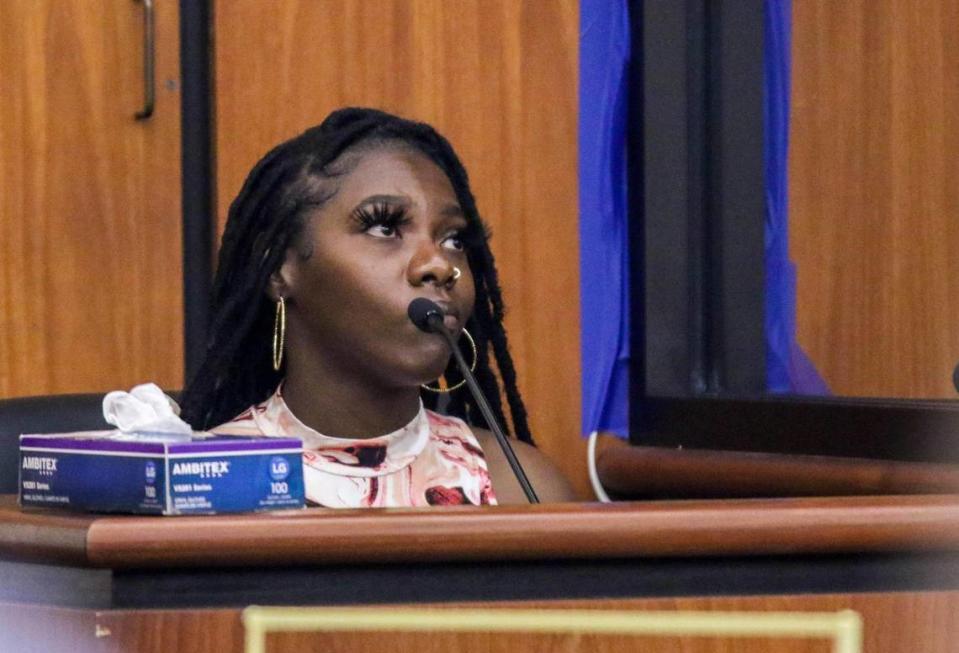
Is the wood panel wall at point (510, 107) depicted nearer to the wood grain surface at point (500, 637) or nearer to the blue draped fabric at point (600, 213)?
the blue draped fabric at point (600, 213)

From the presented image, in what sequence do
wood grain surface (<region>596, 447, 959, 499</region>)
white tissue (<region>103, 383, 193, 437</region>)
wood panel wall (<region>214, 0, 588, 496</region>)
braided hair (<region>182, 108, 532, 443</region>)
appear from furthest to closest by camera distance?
wood panel wall (<region>214, 0, 588, 496</region>) < wood grain surface (<region>596, 447, 959, 499</region>) < braided hair (<region>182, 108, 532, 443</region>) < white tissue (<region>103, 383, 193, 437</region>)

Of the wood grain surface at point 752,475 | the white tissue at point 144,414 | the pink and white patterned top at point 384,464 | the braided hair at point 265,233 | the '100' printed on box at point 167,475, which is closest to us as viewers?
the '100' printed on box at point 167,475

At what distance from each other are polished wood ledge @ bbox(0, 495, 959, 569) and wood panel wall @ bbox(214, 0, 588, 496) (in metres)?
1.59

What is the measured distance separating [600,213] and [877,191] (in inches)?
17.1

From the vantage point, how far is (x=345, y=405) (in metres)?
1.72

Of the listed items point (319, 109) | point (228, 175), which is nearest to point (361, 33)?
point (319, 109)

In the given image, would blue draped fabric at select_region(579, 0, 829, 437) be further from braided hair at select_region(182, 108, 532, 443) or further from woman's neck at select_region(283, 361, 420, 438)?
woman's neck at select_region(283, 361, 420, 438)

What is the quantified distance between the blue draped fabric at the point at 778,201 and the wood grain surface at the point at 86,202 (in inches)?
36.5

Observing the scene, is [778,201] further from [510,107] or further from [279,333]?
[279,333]

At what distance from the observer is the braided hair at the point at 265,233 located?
5.83ft

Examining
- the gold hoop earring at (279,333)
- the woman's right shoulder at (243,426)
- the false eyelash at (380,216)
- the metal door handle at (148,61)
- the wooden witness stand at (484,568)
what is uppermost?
the metal door handle at (148,61)

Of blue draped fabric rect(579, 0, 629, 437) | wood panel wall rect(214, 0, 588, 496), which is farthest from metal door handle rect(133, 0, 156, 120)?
blue draped fabric rect(579, 0, 629, 437)

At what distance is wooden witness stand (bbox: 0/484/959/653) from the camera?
1.01m

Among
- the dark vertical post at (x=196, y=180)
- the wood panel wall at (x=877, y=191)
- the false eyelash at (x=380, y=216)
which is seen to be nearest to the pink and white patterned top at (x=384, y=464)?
the false eyelash at (x=380, y=216)
